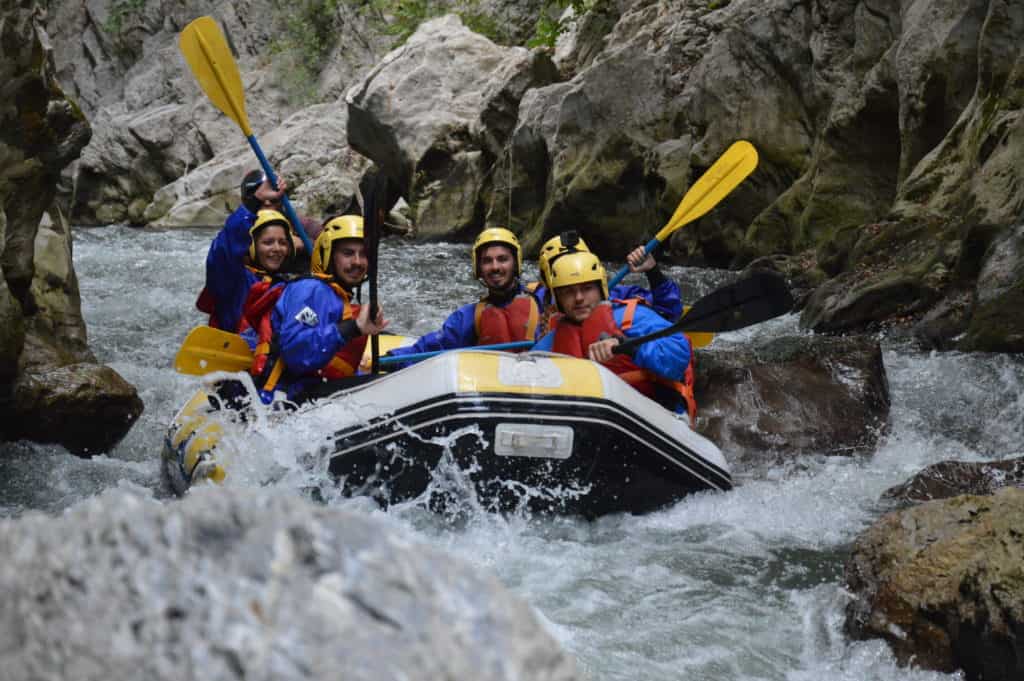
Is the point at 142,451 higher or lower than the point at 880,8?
lower

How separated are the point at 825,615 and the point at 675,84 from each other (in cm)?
965

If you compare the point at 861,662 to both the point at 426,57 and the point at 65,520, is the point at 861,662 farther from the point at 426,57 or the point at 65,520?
the point at 426,57

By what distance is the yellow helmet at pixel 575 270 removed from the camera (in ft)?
14.1

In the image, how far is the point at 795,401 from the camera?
16.6ft

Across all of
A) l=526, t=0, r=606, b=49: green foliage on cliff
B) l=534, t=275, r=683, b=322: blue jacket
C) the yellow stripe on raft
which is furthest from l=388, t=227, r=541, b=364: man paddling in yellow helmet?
l=526, t=0, r=606, b=49: green foliage on cliff

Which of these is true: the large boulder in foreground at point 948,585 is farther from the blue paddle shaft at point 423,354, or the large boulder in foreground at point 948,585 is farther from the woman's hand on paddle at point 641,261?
the woman's hand on paddle at point 641,261

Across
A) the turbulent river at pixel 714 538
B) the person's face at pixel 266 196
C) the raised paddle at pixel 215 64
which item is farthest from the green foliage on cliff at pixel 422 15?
the person's face at pixel 266 196

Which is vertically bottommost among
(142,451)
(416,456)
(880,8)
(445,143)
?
(142,451)

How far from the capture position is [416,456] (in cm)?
366

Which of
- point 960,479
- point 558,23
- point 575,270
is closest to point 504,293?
point 575,270

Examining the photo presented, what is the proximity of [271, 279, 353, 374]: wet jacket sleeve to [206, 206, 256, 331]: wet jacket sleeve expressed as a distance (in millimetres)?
967

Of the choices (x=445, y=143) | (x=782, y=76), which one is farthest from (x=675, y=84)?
(x=445, y=143)

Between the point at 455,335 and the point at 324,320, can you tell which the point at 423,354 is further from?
the point at 324,320

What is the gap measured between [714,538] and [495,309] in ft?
5.55
